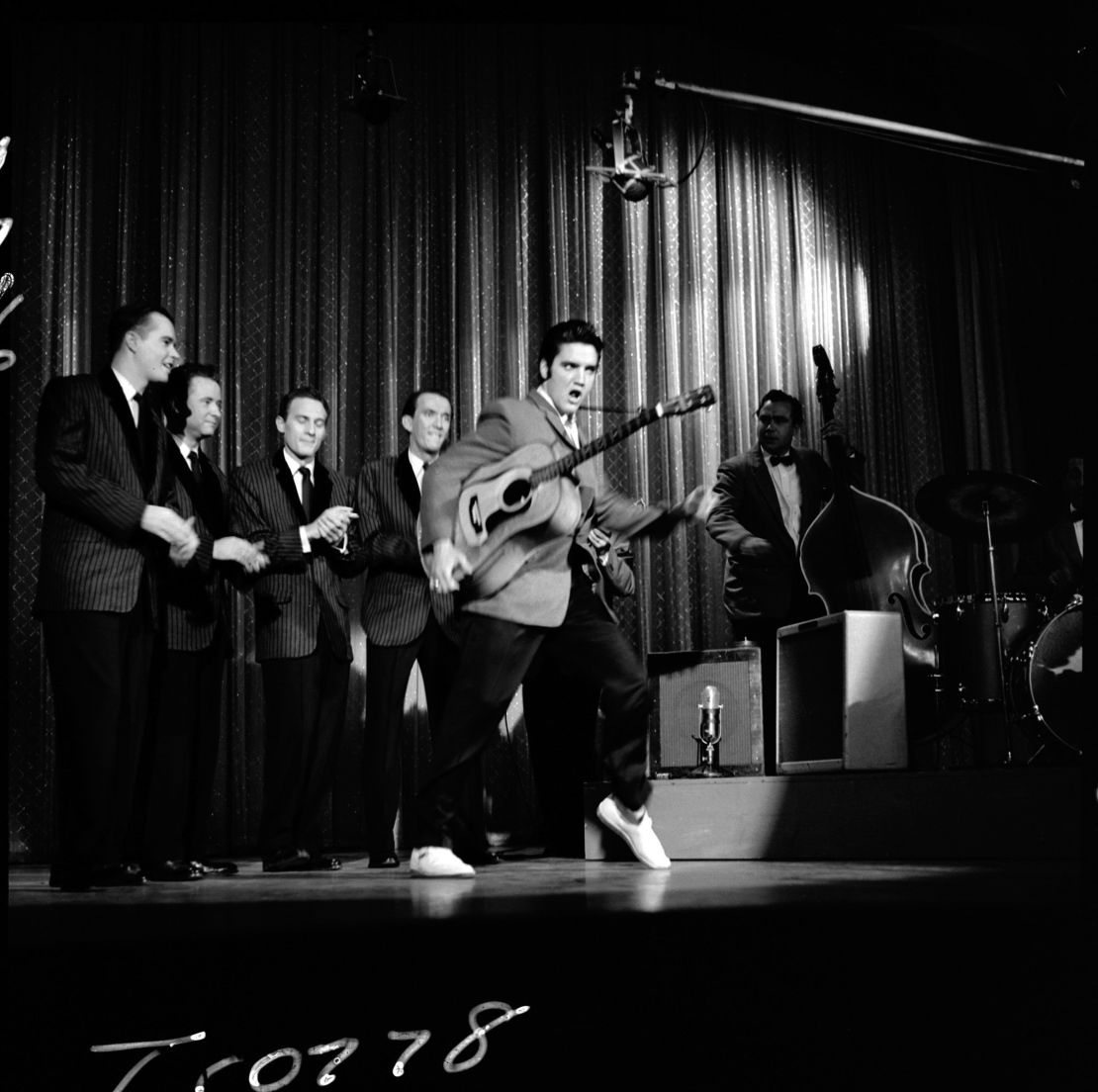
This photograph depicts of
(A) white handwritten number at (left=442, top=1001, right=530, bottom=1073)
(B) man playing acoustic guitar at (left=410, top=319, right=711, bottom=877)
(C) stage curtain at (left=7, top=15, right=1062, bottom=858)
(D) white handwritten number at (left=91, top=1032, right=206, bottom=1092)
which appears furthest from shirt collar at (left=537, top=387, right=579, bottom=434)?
(C) stage curtain at (left=7, top=15, right=1062, bottom=858)

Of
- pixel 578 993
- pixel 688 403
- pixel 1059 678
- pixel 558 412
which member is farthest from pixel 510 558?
pixel 1059 678

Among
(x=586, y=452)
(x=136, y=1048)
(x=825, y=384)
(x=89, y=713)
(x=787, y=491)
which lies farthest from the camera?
(x=787, y=491)

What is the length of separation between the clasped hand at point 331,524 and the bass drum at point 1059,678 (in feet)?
7.95

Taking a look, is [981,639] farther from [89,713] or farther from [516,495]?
[89,713]

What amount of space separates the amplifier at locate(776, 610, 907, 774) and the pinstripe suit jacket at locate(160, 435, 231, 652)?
2041mm

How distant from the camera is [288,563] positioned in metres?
4.61

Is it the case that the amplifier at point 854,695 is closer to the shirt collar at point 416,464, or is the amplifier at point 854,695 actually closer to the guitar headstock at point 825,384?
the guitar headstock at point 825,384

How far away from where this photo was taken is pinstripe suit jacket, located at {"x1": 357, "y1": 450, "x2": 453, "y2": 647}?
4867 millimetres

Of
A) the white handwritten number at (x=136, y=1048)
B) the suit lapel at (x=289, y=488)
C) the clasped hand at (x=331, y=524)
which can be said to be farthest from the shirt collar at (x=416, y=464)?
the white handwritten number at (x=136, y=1048)

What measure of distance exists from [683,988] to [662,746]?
278 cm

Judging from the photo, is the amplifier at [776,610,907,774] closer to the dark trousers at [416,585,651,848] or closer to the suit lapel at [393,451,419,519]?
the dark trousers at [416,585,651,848]

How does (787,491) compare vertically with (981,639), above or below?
above

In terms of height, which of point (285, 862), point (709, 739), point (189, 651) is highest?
point (189, 651)

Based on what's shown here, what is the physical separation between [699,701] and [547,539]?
150 cm
